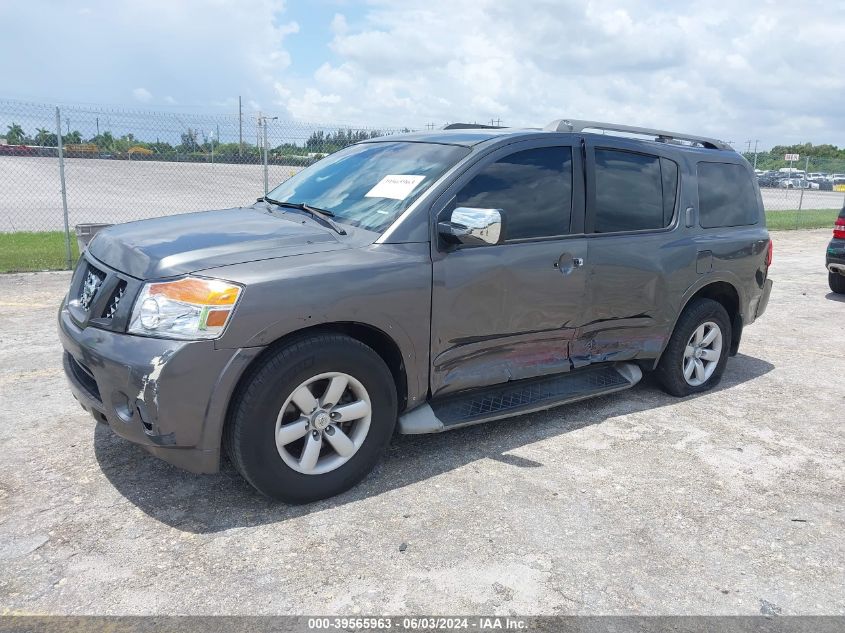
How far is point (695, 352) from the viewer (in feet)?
16.6

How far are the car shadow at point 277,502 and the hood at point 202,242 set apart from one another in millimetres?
903

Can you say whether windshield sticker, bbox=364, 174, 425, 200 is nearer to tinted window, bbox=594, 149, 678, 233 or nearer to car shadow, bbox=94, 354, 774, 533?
tinted window, bbox=594, 149, 678, 233

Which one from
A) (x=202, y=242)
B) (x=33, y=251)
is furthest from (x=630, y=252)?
(x=33, y=251)

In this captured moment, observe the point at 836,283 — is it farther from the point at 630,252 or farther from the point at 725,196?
the point at 630,252

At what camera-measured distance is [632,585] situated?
274 centimetres

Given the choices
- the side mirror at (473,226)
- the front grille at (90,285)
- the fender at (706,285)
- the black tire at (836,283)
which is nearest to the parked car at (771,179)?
the black tire at (836,283)

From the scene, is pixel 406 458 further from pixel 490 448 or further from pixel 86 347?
pixel 86 347

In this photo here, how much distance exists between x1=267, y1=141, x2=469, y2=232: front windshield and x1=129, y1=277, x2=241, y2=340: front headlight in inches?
37.0

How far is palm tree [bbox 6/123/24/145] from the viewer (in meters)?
10.5

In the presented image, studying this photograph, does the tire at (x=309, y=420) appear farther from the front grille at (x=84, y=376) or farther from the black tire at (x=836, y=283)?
the black tire at (x=836, y=283)

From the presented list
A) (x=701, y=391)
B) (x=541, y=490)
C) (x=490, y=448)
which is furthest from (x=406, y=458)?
(x=701, y=391)

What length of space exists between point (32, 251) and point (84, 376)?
8269mm

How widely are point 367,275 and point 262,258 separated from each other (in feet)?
1.64

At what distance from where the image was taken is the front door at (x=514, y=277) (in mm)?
3578
